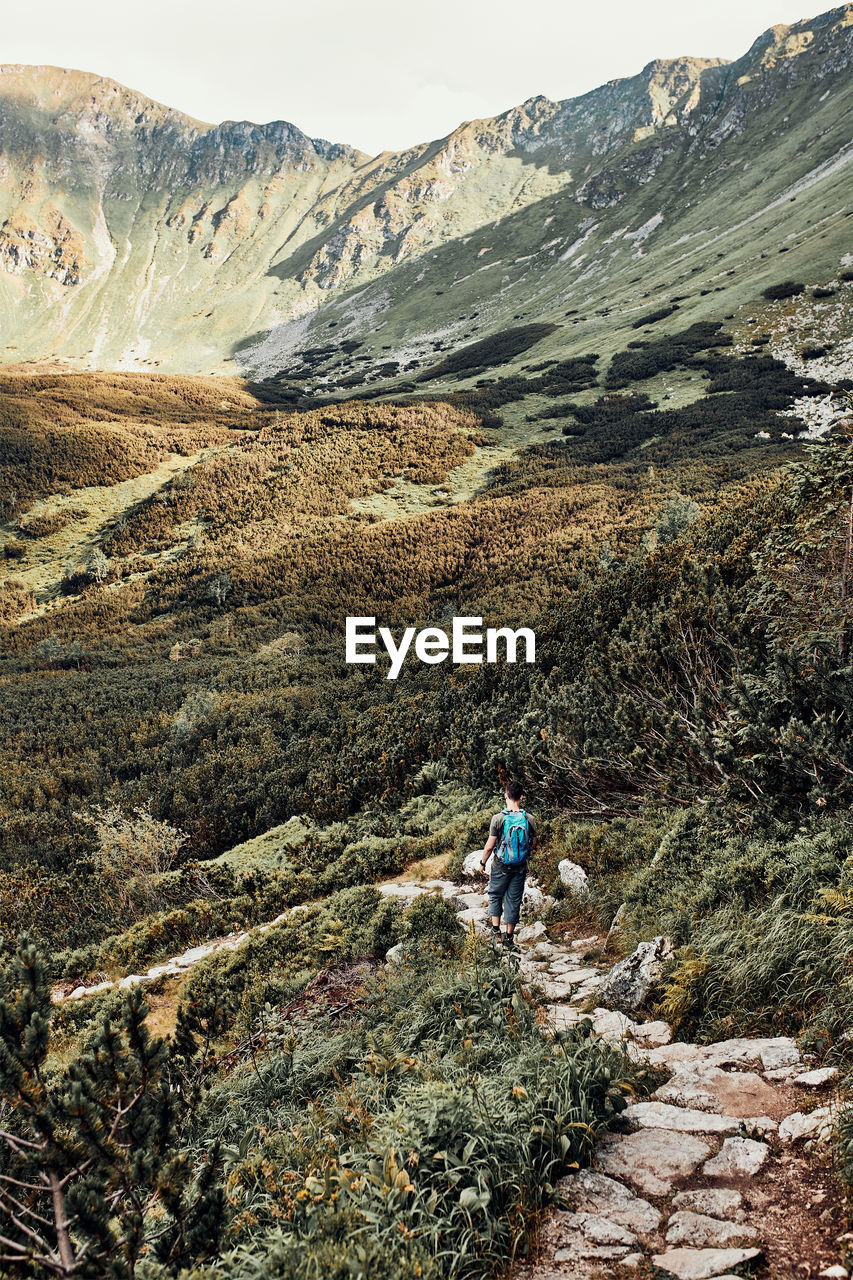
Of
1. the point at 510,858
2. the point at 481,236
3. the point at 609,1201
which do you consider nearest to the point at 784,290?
the point at 510,858

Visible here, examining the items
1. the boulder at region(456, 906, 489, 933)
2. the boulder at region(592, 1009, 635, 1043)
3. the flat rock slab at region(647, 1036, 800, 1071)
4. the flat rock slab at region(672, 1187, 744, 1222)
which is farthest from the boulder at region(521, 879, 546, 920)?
the flat rock slab at region(672, 1187, 744, 1222)

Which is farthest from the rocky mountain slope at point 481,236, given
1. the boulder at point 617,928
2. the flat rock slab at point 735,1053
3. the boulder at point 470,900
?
the flat rock slab at point 735,1053

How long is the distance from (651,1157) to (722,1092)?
702 millimetres

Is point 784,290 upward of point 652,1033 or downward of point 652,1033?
A: upward

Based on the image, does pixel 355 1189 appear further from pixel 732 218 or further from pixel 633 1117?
pixel 732 218

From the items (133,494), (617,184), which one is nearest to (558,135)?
(617,184)

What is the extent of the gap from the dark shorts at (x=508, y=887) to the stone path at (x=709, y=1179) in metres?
1.74

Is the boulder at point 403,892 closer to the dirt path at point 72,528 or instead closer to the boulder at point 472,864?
the boulder at point 472,864

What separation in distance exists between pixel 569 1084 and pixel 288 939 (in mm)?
5576

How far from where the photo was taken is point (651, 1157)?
10.9ft

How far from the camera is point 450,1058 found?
162 inches

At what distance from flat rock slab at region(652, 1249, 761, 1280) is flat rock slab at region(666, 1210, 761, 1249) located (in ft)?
0.25

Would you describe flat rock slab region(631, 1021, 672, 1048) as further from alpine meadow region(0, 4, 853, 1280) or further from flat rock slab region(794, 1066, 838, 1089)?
flat rock slab region(794, 1066, 838, 1089)

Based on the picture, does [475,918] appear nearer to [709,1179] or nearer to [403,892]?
[403,892]
